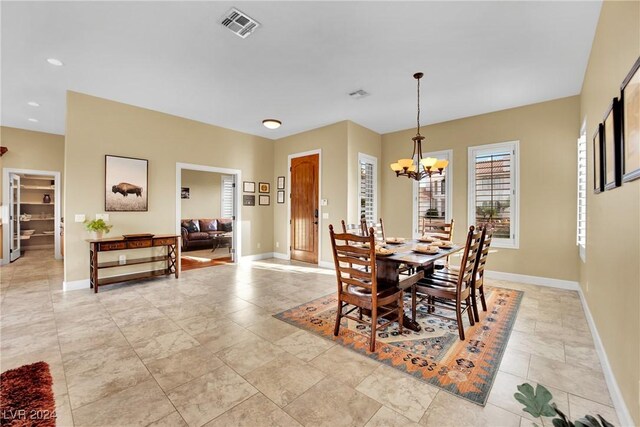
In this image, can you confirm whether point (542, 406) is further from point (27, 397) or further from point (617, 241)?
point (27, 397)

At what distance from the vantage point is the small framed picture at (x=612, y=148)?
5.94ft

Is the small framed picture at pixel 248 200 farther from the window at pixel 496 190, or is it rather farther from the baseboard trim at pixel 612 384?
the baseboard trim at pixel 612 384

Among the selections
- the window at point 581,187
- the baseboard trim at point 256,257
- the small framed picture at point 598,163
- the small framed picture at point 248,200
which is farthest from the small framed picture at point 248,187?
the window at point 581,187

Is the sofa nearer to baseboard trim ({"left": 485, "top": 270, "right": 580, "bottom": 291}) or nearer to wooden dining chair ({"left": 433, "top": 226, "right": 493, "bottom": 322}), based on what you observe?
wooden dining chair ({"left": 433, "top": 226, "right": 493, "bottom": 322})

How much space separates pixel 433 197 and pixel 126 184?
18.4 feet

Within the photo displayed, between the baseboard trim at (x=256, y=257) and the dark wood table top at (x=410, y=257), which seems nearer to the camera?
the dark wood table top at (x=410, y=257)

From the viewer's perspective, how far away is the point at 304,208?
248 inches

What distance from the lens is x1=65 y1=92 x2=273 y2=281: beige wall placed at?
4230 mm

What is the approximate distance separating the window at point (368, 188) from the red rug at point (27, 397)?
4.86 m

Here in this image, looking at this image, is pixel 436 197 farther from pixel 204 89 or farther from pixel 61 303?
pixel 61 303

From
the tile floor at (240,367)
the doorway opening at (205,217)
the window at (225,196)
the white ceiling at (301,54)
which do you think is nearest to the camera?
the tile floor at (240,367)

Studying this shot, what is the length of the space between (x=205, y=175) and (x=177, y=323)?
6885mm

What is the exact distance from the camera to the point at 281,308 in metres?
3.46

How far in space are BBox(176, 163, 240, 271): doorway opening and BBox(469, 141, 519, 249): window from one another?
5.32 meters
